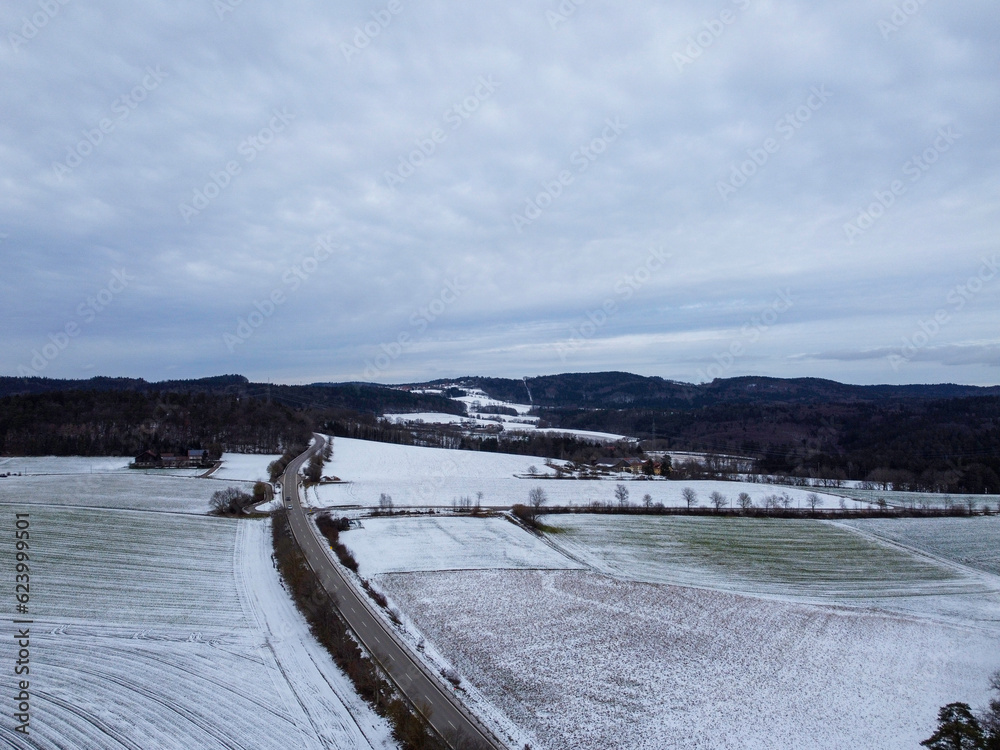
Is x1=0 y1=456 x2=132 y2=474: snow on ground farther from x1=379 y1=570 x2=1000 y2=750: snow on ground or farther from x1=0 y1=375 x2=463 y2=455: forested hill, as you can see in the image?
x1=379 y1=570 x2=1000 y2=750: snow on ground

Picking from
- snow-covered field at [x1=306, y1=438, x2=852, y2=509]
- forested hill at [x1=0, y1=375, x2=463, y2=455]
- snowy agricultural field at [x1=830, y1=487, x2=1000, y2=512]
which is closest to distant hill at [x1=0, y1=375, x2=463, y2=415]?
forested hill at [x1=0, y1=375, x2=463, y2=455]

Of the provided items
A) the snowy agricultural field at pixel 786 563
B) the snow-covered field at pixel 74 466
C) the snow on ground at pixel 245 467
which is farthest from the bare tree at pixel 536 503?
the snow-covered field at pixel 74 466

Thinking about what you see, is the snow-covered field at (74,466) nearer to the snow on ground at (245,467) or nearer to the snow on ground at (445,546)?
the snow on ground at (245,467)

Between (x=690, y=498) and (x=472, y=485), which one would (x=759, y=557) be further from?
(x=472, y=485)

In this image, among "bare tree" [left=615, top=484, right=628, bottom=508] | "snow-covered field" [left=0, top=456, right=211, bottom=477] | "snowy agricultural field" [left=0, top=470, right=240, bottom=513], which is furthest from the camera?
"snow-covered field" [left=0, top=456, right=211, bottom=477]

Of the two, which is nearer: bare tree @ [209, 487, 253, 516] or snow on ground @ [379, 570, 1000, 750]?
snow on ground @ [379, 570, 1000, 750]

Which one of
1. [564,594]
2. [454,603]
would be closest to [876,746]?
[564,594]
